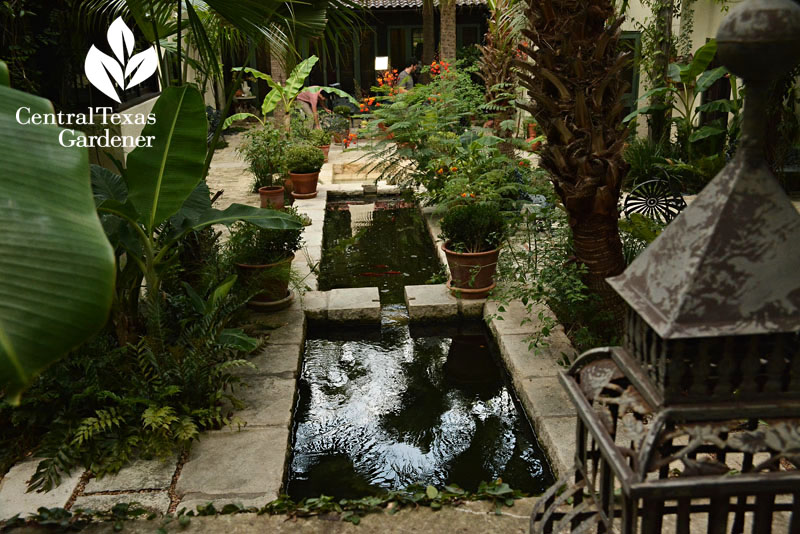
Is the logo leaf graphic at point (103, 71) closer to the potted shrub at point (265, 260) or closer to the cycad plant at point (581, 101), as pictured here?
the potted shrub at point (265, 260)

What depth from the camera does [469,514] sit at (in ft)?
11.1

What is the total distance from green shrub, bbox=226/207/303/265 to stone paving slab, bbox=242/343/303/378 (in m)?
0.99

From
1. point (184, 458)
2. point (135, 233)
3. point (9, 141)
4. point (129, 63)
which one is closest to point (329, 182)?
point (129, 63)

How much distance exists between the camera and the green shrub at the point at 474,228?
6.50m

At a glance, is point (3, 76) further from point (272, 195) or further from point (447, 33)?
point (447, 33)

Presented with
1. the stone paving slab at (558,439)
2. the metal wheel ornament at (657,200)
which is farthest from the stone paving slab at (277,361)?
the metal wheel ornament at (657,200)

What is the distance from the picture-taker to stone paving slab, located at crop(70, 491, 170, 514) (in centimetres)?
349

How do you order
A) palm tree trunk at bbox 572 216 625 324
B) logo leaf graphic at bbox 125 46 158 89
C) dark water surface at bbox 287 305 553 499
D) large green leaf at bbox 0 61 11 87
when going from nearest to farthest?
1. large green leaf at bbox 0 61 11 87
2. dark water surface at bbox 287 305 553 499
3. palm tree trunk at bbox 572 216 625 324
4. logo leaf graphic at bbox 125 46 158 89

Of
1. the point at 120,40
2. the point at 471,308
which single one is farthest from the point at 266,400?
the point at 120,40

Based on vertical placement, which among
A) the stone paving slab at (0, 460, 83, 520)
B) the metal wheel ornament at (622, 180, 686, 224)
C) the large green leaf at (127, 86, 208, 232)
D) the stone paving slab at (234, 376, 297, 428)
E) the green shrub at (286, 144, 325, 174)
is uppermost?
the large green leaf at (127, 86, 208, 232)

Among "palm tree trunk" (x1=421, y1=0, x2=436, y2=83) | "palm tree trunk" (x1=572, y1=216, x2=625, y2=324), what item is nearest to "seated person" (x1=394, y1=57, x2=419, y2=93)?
"palm tree trunk" (x1=421, y1=0, x2=436, y2=83)

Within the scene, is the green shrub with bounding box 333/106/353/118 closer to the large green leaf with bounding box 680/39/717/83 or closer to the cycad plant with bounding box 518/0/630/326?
the large green leaf with bounding box 680/39/717/83

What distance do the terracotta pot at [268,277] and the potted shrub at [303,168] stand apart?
5.10m

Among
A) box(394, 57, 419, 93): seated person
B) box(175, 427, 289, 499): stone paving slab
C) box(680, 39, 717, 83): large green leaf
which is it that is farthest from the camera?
box(394, 57, 419, 93): seated person
